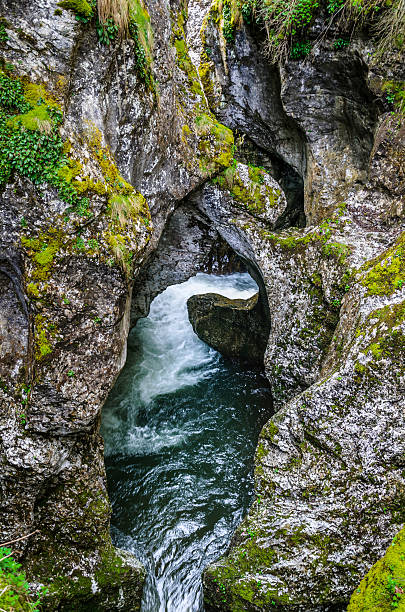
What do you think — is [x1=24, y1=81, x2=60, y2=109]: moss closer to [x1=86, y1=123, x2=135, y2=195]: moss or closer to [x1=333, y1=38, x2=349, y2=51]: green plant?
[x1=86, y1=123, x2=135, y2=195]: moss

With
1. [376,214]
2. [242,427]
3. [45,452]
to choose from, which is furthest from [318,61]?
[45,452]

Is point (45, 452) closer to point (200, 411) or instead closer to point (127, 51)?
point (200, 411)

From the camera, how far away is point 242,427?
8711 millimetres

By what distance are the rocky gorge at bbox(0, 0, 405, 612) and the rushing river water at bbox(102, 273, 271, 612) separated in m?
0.85

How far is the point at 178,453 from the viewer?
26.8 ft

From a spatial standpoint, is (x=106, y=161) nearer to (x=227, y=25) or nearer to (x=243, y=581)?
(x=243, y=581)

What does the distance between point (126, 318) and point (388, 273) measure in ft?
13.7

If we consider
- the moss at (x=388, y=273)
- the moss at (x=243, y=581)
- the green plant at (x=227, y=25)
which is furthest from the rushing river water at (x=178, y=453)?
the green plant at (x=227, y=25)

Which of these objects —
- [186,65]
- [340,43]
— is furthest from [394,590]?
[186,65]

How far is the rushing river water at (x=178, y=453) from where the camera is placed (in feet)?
21.1

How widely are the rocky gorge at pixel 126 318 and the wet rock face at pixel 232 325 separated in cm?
278

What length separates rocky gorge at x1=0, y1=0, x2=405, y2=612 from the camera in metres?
4.84

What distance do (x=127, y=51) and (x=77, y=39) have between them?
1.02m

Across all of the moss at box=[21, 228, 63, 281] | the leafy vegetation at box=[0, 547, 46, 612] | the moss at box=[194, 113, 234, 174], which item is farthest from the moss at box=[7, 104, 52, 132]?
the leafy vegetation at box=[0, 547, 46, 612]
